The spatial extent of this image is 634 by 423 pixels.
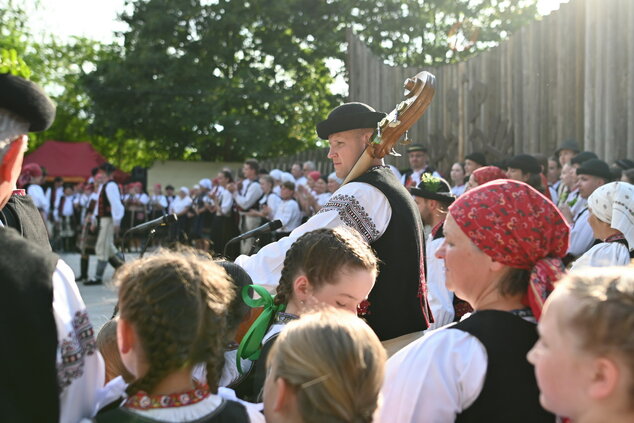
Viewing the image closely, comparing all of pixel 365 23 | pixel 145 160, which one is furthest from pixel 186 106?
pixel 145 160

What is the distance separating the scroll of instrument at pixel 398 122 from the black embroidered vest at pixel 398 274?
0.45 ft

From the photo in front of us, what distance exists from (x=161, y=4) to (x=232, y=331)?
85.7 feet

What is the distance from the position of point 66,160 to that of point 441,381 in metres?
28.0

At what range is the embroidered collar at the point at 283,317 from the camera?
2.53m

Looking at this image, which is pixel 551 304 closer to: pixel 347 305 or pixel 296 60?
pixel 347 305

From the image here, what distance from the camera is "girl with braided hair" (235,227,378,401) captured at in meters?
2.47

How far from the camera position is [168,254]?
5.88 feet

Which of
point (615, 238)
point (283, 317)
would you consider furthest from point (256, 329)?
point (615, 238)

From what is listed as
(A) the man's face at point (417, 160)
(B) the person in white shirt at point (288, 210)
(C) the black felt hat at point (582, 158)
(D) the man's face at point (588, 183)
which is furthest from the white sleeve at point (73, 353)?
(B) the person in white shirt at point (288, 210)

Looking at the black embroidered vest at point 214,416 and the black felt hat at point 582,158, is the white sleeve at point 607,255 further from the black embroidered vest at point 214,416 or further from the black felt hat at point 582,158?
the black felt hat at point 582,158

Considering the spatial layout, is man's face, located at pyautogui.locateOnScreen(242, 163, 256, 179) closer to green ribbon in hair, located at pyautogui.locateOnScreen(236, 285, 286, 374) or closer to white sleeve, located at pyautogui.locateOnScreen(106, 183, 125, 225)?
white sleeve, located at pyautogui.locateOnScreen(106, 183, 125, 225)

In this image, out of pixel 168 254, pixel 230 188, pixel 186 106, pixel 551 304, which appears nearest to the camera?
pixel 551 304

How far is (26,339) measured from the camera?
58.2 inches

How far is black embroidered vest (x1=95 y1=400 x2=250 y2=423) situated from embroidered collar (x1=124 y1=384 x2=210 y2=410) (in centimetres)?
2
